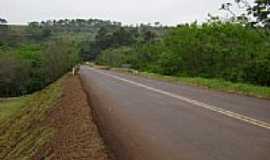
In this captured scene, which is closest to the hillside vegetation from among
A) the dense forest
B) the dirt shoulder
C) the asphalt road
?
the dense forest

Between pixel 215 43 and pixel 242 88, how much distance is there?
22308mm

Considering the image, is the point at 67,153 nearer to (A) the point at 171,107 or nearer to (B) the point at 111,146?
(B) the point at 111,146

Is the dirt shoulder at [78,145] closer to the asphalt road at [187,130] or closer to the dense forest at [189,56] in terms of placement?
the asphalt road at [187,130]

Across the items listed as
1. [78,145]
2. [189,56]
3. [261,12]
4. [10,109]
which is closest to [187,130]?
[78,145]

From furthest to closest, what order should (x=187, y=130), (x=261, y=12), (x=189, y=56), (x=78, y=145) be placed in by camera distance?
(x=189, y=56) → (x=261, y=12) → (x=187, y=130) → (x=78, y=145)

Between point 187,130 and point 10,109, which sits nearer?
point 187,130

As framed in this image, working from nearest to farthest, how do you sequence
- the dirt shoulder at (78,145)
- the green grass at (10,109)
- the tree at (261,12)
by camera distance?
the dirt shoulder at (78,145) < the tree at (261,12) < the green grass at (10,109)

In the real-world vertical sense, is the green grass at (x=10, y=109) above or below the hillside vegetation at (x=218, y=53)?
below

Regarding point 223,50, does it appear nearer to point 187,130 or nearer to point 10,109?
point 10,109

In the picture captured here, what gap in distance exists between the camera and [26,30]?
577ft

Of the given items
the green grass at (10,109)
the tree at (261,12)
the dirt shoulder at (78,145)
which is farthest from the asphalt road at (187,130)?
the green grass at (10,109)

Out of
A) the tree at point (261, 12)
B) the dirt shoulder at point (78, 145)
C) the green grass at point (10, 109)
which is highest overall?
the tree at point (261, 12)

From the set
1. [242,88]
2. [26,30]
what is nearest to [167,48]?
[242,88]

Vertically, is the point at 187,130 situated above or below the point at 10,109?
above
